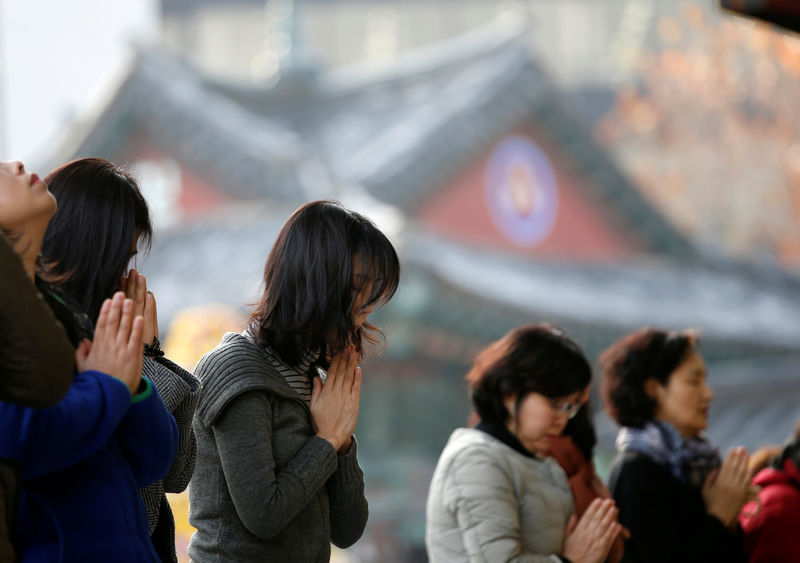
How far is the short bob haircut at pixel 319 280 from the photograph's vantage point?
5.61ft

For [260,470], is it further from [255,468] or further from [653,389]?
[653,389]

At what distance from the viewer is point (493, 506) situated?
2100 millimetres

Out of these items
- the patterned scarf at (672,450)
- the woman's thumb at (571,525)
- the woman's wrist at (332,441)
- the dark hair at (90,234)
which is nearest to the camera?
the dark hair at (90,234)

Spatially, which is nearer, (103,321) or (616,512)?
(103,321)

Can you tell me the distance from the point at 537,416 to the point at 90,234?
1.01 metres

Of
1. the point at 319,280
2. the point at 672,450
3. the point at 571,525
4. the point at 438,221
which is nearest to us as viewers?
the point at 319,280

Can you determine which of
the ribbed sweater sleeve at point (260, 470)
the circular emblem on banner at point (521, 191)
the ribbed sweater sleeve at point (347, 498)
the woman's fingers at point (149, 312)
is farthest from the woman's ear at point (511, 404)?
the circular emblem on banner at point (521, 191)

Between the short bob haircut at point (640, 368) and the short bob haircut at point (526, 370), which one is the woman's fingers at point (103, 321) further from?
the short bob haircut at point (640, 368)

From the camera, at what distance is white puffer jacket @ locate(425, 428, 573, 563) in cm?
209

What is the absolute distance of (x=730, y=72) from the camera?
16281 mm

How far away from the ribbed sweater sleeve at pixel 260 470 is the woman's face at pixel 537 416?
658 millimetres

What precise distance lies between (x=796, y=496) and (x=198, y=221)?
19.0 feet

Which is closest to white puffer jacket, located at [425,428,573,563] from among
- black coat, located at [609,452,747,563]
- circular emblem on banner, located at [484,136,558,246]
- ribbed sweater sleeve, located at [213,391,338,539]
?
black coat, located at [609,452,747,563]

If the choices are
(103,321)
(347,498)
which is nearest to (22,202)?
(103,321)
